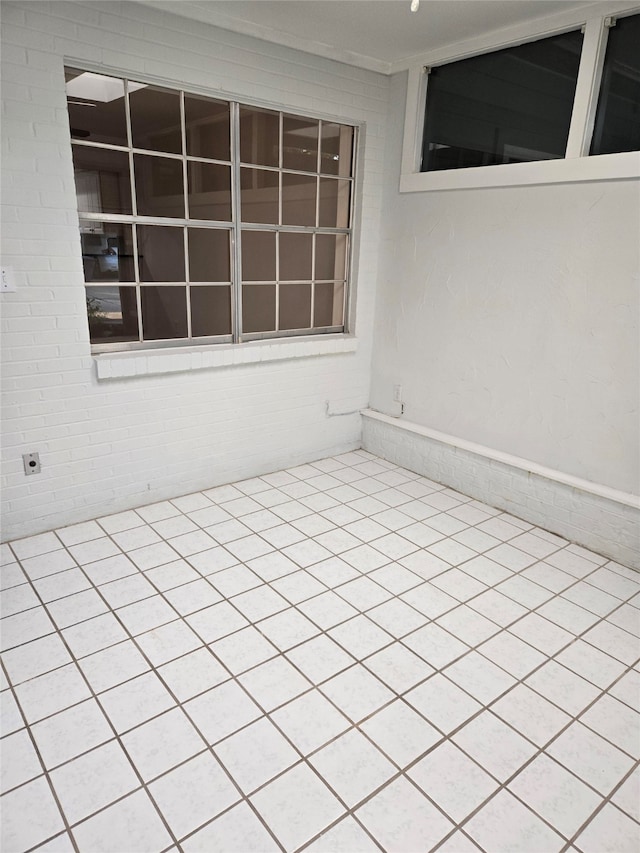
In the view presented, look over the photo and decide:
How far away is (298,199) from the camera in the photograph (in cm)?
378

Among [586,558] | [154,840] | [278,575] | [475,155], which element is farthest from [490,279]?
[154,840]

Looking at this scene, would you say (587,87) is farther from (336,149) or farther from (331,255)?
(331,255)

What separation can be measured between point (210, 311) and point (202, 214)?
0.58 metres

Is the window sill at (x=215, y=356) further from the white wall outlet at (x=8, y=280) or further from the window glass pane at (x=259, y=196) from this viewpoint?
the window glass pane at (x=259, y=196)

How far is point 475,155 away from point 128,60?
2.03 m

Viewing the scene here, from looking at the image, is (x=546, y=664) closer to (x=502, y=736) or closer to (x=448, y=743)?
(x=502, y=736)

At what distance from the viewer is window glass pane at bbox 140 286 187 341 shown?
3250 mm

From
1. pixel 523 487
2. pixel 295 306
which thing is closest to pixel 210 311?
pixel 295 306

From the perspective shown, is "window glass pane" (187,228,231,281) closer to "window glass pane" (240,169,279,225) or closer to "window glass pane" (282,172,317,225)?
"window glass pane" (240,169,279,225)

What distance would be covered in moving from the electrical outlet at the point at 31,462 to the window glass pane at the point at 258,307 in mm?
1505

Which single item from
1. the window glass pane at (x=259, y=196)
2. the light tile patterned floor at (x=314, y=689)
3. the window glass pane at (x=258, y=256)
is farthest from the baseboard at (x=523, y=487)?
the window glass pane at (x=259, y=196)

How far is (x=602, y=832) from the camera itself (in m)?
1.61

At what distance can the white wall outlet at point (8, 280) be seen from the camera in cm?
265

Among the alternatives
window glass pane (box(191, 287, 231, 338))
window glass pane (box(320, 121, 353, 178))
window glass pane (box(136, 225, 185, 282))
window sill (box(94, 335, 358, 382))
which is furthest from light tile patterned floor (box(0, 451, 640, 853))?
window glass pane (box(320, 121, 353, 178))
